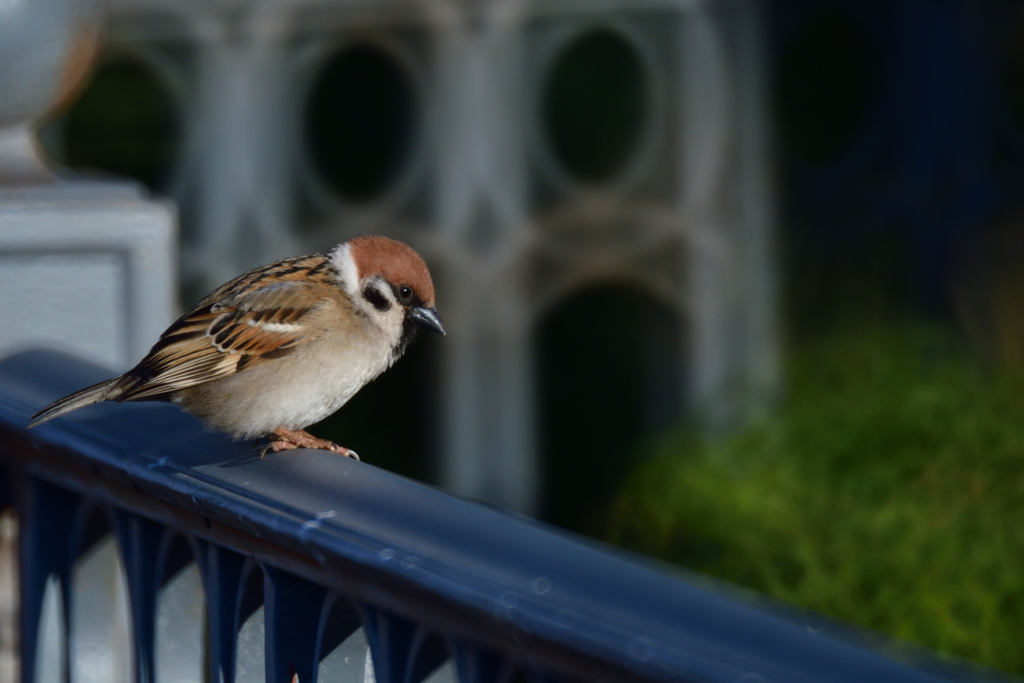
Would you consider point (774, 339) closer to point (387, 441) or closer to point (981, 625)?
point (387, 441)

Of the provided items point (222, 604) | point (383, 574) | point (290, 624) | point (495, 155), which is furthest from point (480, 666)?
point (495, 155)

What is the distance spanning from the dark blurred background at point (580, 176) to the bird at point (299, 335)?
12.5ft

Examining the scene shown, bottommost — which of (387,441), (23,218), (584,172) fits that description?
(387,441)

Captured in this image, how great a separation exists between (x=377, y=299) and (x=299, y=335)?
0.17 m

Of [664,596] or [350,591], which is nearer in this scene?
[664,596]

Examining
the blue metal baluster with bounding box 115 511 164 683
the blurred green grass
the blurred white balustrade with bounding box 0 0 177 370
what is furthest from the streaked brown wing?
the blurred green grass

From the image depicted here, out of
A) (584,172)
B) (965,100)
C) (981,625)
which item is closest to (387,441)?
(584,172)

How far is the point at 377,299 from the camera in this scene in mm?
2707

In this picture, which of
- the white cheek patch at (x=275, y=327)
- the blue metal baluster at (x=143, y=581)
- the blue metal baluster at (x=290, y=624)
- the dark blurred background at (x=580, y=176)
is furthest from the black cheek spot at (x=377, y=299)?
the dark blurred background at (x=580, y=176)

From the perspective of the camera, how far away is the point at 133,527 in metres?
1.82

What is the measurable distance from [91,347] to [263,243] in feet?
12.6

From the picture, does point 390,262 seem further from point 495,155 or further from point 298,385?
point 495,155

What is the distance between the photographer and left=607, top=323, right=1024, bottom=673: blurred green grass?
3551 millimetres

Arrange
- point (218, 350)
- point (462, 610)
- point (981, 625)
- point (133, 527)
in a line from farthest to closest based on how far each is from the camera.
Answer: point (981, 625), point (218, 350), point (133, 527), point (462, 610)
